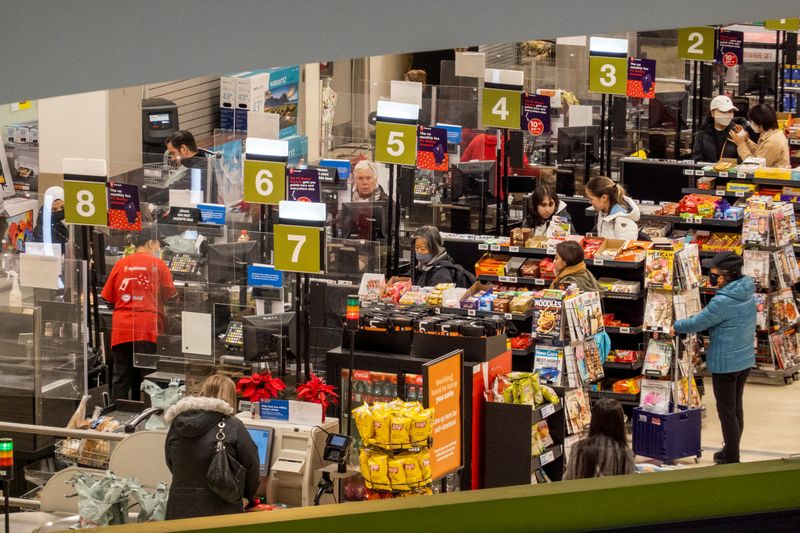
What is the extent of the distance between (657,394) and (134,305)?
11.9ft

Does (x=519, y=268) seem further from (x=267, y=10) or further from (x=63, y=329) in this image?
(x=267, y=10)

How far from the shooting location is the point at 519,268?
31.6ft

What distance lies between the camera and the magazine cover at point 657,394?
27.7ft

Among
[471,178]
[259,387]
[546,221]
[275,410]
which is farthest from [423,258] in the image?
[275,410]

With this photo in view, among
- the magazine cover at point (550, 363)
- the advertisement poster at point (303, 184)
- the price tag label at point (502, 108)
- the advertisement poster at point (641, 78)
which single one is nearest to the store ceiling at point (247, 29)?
the magazine cover at point (550, 363)

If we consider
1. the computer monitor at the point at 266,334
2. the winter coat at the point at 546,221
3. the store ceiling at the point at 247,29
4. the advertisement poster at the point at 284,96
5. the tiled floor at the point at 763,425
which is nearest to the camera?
the store ceiling at the point at 247,29

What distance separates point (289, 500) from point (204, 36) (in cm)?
498

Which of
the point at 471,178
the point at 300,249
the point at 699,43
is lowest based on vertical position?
the point at 300,249

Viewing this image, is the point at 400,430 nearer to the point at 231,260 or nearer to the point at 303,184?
the point at 231,260

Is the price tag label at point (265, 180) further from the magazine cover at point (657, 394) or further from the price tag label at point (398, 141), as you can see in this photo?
the magazine cover at point (657, 394)

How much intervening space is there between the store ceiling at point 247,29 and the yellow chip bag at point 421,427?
4025 mm

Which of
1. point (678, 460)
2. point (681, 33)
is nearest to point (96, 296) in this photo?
point (678, 460)

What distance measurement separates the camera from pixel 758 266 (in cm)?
1008

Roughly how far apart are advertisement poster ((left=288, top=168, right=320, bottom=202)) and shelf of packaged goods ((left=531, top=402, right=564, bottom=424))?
3378 millimetres
